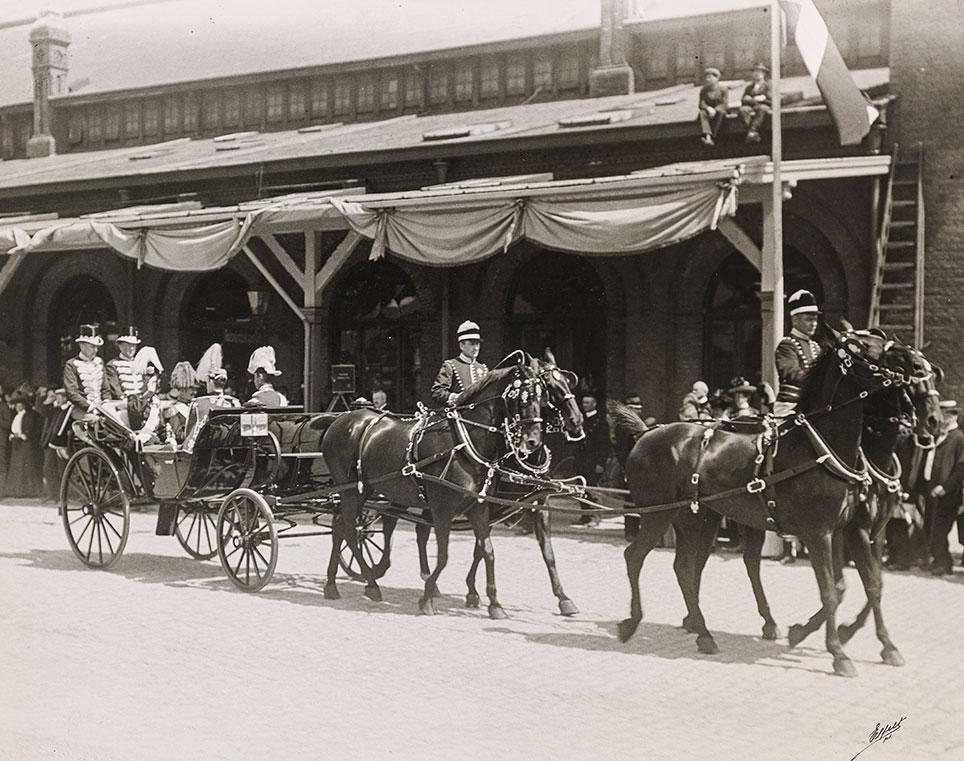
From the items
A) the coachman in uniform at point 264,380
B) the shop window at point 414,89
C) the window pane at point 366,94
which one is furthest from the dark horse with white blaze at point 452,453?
the window pane at point 366,94

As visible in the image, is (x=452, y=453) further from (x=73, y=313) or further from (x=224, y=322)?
(x=73, y=313)

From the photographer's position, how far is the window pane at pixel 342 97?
67.2ft

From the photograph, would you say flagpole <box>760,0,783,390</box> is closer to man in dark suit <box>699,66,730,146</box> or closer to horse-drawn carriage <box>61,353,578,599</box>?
man in dark suit <box>699,66,730,146</box>

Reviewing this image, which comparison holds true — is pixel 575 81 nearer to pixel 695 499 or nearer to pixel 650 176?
pixel 650 176

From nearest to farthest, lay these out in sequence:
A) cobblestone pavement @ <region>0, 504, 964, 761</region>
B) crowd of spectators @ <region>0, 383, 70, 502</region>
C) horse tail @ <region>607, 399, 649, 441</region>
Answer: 1. cobblestone pavement @ <region>0, 504, 964, 761</region>
2. horse tail @ <region>607, 399, 649, 441</region>
3. crowd of spectators @ <region>0, 383, 70, 502</region>

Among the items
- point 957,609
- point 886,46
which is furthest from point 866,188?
point 957,609

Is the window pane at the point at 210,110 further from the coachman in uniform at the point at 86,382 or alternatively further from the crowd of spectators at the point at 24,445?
the coachman in uniform at the point at 86,382

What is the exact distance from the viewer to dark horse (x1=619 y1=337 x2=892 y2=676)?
23.8 feet

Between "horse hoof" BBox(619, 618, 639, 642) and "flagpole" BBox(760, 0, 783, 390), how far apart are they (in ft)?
14.1

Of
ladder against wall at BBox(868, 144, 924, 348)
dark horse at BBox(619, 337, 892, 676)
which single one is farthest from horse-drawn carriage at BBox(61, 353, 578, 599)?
ladder against wall at BBox(868, 144, 924, 348)

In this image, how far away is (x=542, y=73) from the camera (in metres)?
18.8

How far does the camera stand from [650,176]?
12.2 meters

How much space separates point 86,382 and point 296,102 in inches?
429

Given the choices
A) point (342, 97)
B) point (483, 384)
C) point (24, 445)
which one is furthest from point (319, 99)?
point (483, 384)
